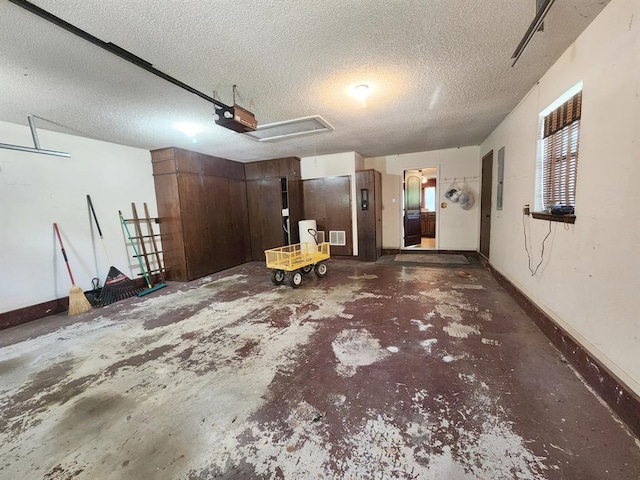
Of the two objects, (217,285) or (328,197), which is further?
(328,197)

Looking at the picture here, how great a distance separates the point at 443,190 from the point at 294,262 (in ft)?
14.3

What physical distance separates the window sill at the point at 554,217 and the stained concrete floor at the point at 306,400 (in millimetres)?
1130

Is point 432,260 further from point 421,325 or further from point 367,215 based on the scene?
point 421,325

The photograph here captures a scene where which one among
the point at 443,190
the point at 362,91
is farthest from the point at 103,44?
the point at 443,190

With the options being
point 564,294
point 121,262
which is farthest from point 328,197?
point 564,294

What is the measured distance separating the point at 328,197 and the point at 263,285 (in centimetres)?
296

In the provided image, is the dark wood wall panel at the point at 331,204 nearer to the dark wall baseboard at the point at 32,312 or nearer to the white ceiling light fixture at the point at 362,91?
the white ceiling light fixture at the point at 362,91

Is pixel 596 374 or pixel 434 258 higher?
pixel 596 374

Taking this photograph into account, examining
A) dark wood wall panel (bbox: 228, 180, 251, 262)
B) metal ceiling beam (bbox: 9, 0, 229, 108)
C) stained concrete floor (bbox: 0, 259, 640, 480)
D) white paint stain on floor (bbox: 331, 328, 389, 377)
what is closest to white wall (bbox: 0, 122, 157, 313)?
stained concrete floor (bbox: 0, 259, 640, 480)

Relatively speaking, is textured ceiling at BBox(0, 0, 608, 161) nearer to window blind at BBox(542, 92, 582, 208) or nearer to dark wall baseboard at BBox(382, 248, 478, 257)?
window blind at BBox(542, 92, 582, 208)

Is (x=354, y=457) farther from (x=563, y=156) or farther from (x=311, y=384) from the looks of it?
(x=563, y=156)

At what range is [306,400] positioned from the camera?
5.84 ft

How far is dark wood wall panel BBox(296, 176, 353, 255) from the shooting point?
20.8 feet

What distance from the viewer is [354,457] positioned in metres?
1.35
